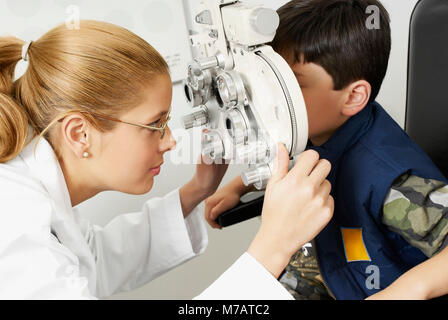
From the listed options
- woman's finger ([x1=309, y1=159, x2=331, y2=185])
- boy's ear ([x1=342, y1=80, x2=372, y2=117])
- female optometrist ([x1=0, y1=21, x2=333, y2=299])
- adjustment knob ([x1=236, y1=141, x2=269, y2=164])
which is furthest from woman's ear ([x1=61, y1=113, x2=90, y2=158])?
boy's ear ([x1=342, y1=80, x2=372, y2=117])

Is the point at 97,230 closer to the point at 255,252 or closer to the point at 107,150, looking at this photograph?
the point at 107,150

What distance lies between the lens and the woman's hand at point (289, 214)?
1.84 ft

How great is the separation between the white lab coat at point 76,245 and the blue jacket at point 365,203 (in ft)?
0.81

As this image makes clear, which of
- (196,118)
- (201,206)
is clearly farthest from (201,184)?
(201,206)

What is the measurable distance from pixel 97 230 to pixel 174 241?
0.61ft

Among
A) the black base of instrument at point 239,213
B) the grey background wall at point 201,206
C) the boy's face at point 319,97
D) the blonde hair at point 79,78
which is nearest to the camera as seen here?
the blonde hair at point 79,78

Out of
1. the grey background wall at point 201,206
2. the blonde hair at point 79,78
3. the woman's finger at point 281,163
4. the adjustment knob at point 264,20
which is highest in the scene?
the adjustment knob at point 264,20

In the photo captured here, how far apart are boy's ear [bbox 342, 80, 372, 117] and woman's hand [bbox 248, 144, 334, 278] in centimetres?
26

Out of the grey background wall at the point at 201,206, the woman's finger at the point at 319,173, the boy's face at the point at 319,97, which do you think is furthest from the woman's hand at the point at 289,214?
the grey background wall at the point at 201,206

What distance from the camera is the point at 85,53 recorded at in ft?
2.09

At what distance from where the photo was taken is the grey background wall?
1250mm

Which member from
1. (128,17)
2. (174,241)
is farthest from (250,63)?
(128,17)

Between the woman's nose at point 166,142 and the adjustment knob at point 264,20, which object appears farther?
the woman's nose at point 166,142

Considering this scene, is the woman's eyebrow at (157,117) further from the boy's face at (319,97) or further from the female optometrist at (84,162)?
the boy's face at (319,97)
